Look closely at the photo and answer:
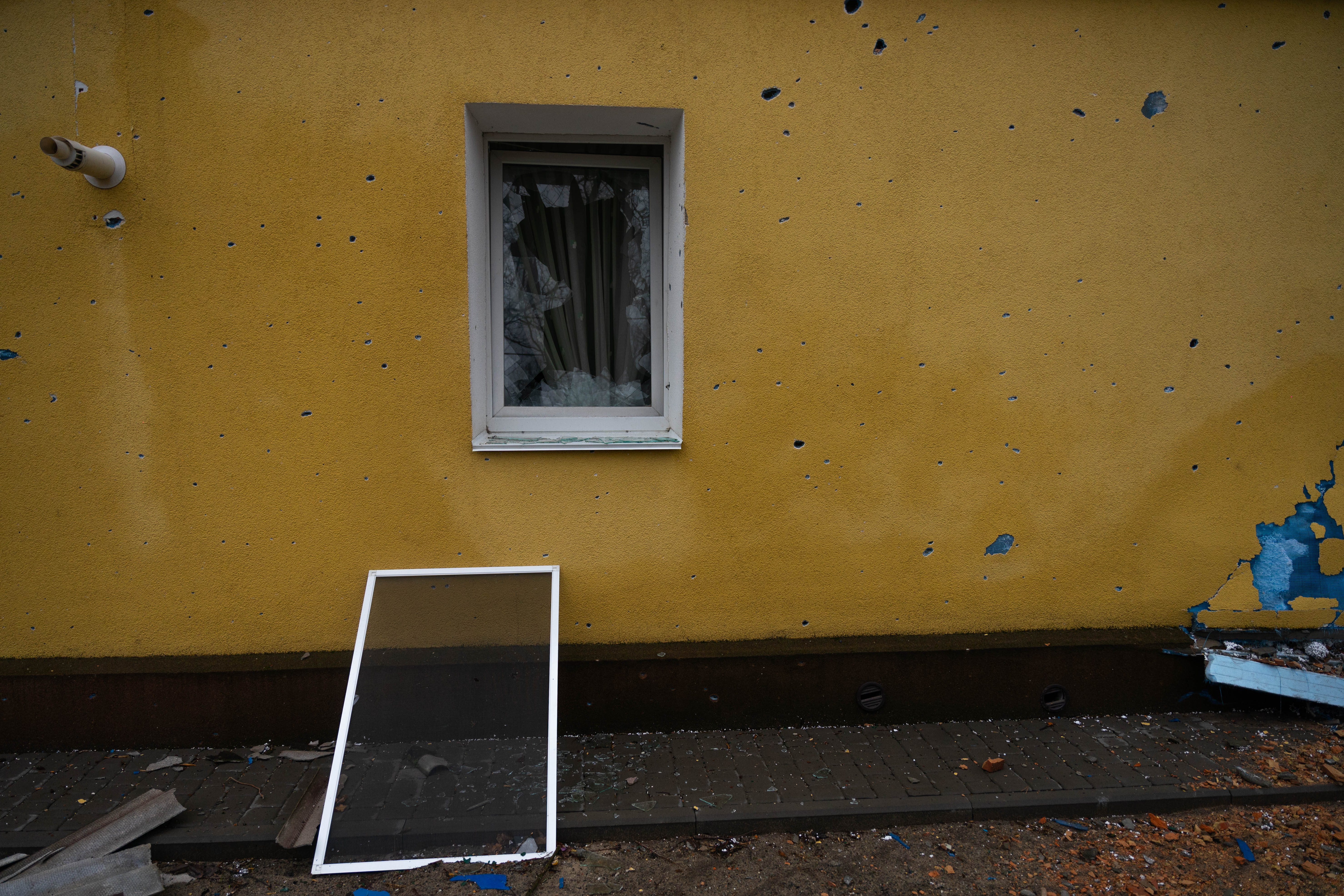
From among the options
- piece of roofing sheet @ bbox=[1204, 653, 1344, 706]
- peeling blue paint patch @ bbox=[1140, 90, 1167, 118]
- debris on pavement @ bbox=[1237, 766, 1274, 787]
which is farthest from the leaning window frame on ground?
peeling blue paint patch @ bbox=[1140, 90, 1167, 118]

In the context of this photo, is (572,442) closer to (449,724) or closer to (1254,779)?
(449,724)

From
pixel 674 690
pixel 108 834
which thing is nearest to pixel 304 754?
pixel 108 834

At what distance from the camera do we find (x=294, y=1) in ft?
9.52

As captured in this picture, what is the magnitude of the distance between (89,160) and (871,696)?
4.00 m

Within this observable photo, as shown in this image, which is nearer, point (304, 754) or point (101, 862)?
point (101, 862)

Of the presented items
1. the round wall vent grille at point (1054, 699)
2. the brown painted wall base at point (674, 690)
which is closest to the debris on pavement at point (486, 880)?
the brown painted wall base at point (674, 690)

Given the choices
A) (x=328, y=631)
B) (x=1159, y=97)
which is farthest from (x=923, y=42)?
(x=328, y=631)

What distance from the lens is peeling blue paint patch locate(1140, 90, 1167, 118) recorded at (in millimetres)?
3240

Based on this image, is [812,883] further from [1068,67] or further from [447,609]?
[1068,67]

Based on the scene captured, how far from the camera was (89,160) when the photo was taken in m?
2.72

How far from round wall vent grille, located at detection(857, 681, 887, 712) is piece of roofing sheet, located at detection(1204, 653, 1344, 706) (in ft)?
5.22

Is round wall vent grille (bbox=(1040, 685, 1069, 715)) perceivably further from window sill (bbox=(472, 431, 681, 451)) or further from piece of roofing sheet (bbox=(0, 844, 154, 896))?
piece of roofing sheet (bbox=(0, 844, 154, 896))

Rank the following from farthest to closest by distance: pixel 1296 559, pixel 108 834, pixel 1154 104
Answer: pixel 1296 559, pixel 1154 104, pixel 108 834

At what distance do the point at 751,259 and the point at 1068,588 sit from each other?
2214 mm
